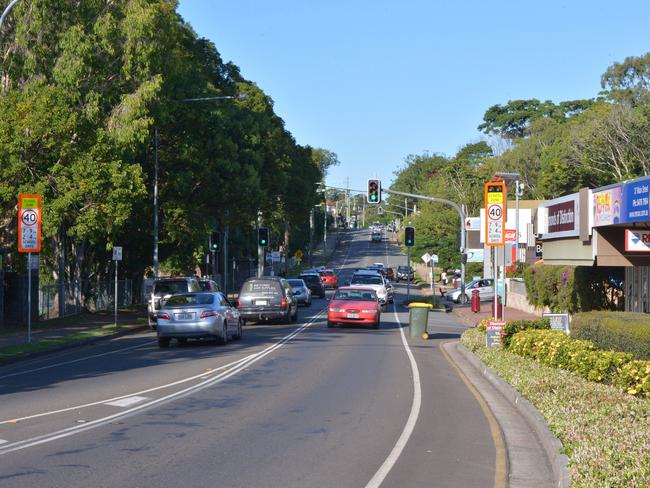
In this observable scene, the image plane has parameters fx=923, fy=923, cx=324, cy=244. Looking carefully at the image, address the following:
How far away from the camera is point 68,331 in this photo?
31.0 m

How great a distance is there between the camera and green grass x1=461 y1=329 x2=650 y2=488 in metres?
7.92

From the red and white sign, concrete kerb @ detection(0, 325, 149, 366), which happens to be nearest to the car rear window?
concrete kerb @ detection(0, 325, 149, 366)

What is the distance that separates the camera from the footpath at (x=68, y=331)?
24.3 meters

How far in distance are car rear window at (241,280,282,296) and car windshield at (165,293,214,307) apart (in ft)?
27.6

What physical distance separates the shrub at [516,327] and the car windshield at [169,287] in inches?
565

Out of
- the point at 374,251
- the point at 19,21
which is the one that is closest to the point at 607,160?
the point at 19,21

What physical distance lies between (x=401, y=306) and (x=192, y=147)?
619 inches

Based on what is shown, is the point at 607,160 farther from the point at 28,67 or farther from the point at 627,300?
the point at 28,67

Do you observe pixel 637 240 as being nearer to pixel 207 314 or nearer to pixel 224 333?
pixel 224 333

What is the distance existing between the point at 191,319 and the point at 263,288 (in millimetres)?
9826

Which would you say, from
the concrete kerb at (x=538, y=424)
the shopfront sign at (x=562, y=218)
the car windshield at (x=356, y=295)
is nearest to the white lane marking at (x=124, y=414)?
the concrete kerb at (x=538, y=424)

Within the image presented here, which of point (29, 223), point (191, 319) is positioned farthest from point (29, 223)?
point (191, 319)

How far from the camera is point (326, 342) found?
26.9m

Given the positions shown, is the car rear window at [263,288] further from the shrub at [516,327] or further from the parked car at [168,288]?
the shrub at [516,327]
